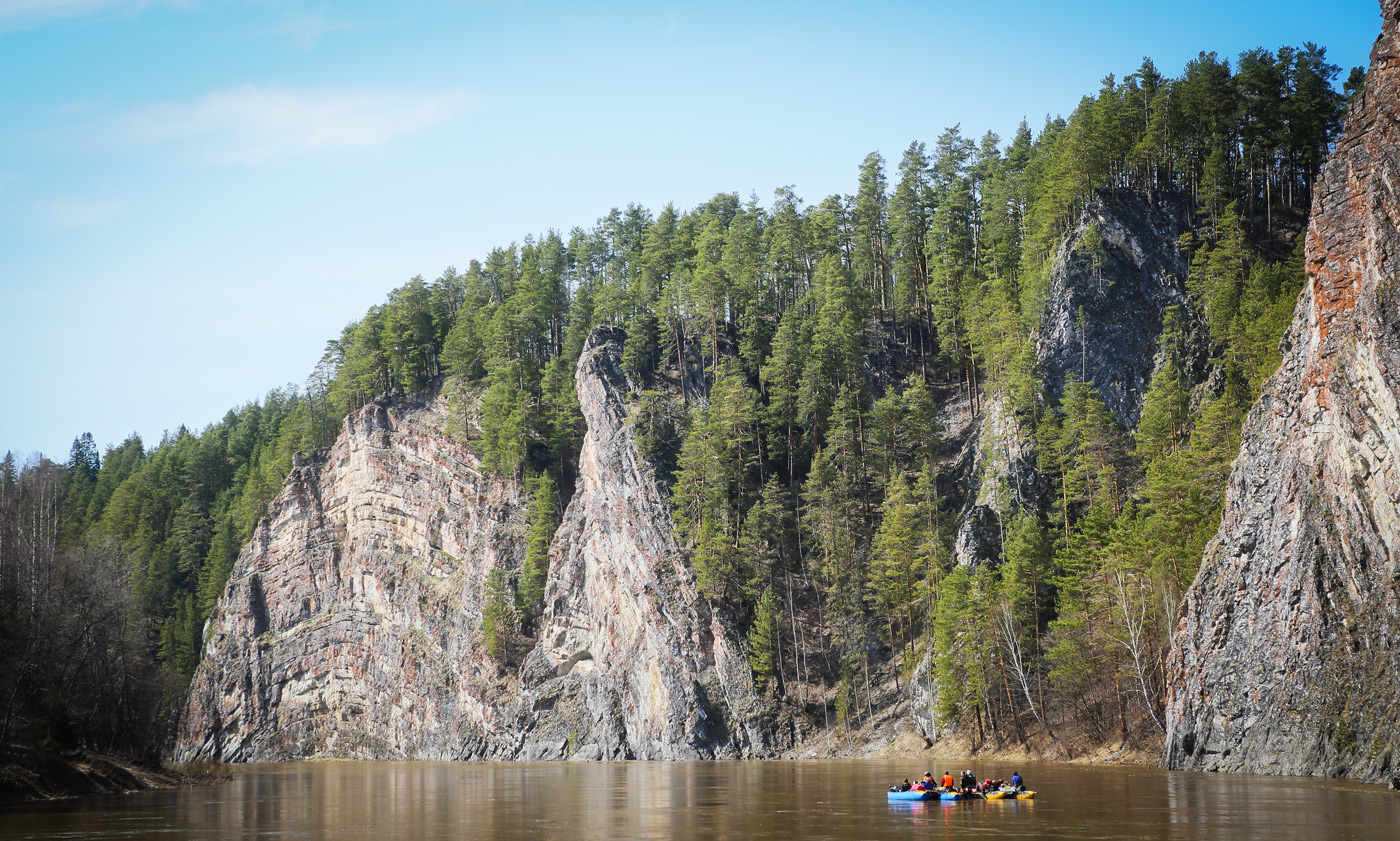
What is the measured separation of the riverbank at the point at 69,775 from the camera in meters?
42.2

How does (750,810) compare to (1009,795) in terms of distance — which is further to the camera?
(1009,795)

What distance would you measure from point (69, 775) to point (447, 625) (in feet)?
157

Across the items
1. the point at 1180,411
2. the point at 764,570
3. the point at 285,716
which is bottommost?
the point at 285,716

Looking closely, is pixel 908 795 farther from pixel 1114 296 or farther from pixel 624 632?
pixel 1114 296

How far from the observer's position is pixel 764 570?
78125mm

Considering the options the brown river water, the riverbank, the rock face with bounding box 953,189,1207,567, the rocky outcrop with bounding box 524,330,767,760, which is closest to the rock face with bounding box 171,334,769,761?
the rocky outcrop with bounding box 524,330,767,760

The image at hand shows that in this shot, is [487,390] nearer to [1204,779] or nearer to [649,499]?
[649,499]

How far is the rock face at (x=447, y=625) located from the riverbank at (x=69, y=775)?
1268 inches

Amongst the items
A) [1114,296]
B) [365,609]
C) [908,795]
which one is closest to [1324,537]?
[908,795]

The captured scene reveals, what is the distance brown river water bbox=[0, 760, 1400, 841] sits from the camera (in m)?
27.0

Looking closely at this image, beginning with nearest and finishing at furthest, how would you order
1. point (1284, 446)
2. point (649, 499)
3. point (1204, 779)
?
point (1204, 779) → point (1284, 446) → point (649, 499)

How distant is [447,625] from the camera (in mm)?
94312

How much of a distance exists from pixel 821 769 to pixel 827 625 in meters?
19.9

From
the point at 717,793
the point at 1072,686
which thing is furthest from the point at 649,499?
the point at 717,793
